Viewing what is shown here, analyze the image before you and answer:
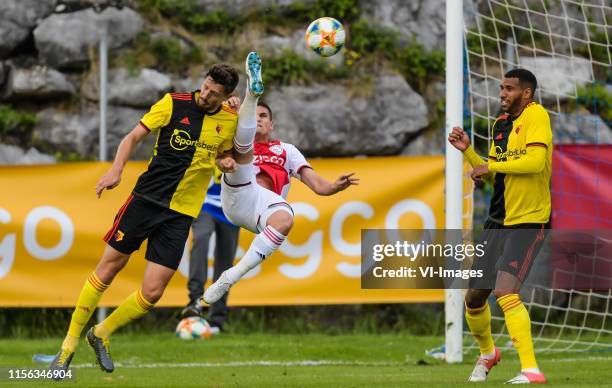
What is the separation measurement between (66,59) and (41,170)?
2.38 m

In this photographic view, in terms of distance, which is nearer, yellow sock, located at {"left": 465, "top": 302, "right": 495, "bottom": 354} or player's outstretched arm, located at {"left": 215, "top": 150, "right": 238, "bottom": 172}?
player's outstretched arm, located at {"left": 215, "top": 150, "right": 238, "bottom": 172}

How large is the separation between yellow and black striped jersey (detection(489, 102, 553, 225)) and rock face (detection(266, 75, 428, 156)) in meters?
5.83

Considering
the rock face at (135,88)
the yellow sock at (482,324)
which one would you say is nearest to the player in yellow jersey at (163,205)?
the yellow sock at (482,324)

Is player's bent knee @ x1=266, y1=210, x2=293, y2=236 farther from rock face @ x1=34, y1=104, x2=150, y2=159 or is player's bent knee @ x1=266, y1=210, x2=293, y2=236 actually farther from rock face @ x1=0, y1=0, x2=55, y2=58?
rock face @ x1=0, y1=0, x2=55, y2=58

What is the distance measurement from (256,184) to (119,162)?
118cm

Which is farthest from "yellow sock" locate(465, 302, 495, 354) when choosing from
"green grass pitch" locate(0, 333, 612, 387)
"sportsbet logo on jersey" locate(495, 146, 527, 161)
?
"sportsbet logo on jersey" locate(495, 146, 527, 161)

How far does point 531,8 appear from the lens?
12.0m

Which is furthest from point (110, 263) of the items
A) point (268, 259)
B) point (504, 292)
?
point (268, 259)

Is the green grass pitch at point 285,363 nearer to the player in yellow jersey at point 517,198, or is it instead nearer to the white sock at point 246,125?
the player in yellow jersey at point 517,198

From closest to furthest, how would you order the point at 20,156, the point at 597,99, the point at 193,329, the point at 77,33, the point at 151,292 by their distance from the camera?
the point at 151,292
the point at 193,329
the point at 597,99
the point at 20,156
the point at 77,33

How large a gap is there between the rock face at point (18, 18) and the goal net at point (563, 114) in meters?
5.26

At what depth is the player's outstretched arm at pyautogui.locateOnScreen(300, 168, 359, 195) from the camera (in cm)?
794

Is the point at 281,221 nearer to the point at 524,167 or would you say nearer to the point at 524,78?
the point at 524,167

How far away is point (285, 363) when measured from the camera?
1007cm
